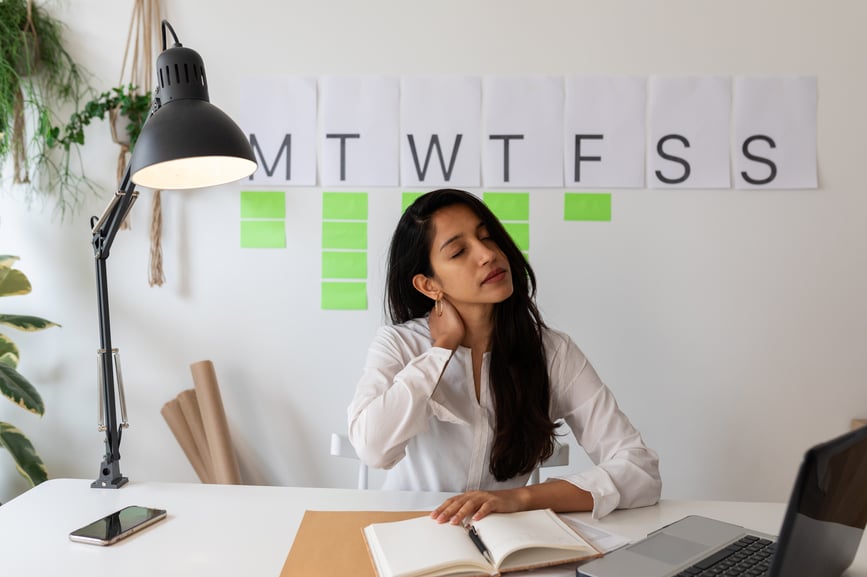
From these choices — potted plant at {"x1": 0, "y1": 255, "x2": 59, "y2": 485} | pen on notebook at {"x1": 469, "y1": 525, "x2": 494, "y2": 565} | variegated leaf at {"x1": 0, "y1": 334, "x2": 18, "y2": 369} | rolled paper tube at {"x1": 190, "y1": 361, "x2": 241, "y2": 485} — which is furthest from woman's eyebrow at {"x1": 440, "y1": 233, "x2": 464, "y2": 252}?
variegated leaf at {"x1": 0, "y1": 334, "x2": 18, "y2": 369}

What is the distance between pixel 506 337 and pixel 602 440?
0.32 m

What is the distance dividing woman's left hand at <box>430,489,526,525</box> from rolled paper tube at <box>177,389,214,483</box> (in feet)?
3.94

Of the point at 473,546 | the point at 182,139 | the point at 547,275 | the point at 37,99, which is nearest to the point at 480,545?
the point at 473,546

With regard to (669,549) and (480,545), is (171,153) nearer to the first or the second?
(480,545)

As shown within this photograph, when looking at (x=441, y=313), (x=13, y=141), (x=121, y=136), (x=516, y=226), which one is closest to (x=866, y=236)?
(x=516, y=226)

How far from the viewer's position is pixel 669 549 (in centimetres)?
101

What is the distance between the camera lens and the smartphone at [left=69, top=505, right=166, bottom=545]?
3.64 feet

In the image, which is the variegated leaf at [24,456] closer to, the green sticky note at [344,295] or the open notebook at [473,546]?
the green sticky note at [344,295]

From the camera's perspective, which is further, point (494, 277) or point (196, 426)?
point (196, 426)

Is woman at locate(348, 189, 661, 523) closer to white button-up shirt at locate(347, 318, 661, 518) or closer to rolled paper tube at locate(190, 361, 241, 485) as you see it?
white button-up shirt at locate(347, 318, 661, 518)

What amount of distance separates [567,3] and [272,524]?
1.69 meters

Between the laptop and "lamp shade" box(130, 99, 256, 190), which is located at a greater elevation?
"lamp shade" box(130, 99, 256, 190)

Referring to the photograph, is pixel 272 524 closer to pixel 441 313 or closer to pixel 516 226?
pixel 441 313

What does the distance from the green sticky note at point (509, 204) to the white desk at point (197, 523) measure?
1.00m
